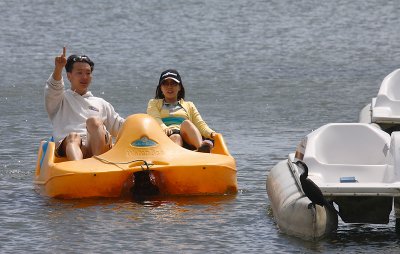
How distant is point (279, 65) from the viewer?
21.5m

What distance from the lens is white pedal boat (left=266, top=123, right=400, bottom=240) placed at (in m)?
8.22

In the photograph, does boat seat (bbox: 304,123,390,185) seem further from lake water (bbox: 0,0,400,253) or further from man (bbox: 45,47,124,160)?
man (bbox: 45,47,124,160)

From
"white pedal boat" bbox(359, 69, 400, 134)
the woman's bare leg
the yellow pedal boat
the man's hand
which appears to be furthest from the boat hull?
"white pedal boat" bbox(359, 69, 400, 134)

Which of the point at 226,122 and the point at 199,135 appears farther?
the point at 226,122

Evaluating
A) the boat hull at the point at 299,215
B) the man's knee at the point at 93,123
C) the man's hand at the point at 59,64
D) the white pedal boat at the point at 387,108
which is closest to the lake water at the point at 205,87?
the boat hull at the point at 299,215

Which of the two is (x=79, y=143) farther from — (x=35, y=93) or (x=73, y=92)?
(x=35, y=93)

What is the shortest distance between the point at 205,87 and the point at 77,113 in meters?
8.44

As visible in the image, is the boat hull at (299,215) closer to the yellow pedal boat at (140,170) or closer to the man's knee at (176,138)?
the yellow pedal boat at (140,170)

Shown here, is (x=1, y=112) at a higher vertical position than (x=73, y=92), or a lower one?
lower

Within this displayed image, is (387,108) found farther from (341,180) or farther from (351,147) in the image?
(341,180)

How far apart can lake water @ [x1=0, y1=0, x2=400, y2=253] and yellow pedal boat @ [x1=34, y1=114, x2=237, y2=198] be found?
0.12 m

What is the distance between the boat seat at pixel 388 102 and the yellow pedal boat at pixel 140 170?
8.62ft

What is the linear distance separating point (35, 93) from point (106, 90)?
105cm

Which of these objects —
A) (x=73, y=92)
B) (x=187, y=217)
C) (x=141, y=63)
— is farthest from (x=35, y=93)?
(x=187, y=217)
